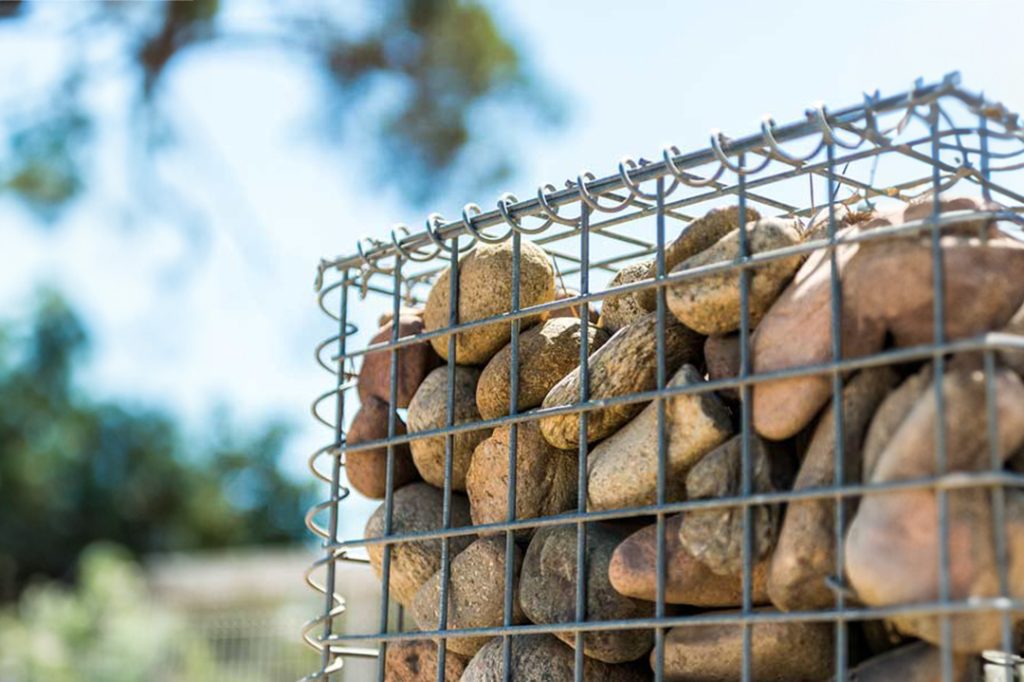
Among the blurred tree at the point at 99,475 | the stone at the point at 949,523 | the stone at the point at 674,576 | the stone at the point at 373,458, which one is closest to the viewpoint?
the stone at the point at 949,523

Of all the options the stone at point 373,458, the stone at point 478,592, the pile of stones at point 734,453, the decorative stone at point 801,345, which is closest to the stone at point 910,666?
the pile of stones at point 734,453

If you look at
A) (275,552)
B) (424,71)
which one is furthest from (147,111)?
(275,552)

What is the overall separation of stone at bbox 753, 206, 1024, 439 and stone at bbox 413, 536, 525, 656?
0.67 feet

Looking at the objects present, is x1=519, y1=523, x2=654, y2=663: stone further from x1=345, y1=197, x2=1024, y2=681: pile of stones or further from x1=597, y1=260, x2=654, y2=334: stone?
x1=597, y1=260, x2=654, y2=334: stone

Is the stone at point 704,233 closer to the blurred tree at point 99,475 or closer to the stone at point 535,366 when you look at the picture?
the stone at point 535,366

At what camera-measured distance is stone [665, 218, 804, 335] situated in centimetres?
68

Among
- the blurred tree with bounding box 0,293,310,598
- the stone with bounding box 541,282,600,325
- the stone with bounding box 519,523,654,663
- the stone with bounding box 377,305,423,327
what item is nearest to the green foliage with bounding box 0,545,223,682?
the blurred tree with bounding box 0,293,310,598

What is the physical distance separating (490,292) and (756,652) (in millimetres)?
287

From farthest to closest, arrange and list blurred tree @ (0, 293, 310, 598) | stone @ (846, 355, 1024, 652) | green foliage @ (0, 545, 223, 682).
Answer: blurred tree @ (0, 293, 310, 598) < green foliage @ (0, 545, 223, 682) < stone @ (846, 355, 1024, 652)

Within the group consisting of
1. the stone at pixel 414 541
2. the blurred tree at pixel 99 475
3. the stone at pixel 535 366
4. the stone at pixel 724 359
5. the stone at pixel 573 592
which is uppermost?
the blurred tree at pixel 99 475

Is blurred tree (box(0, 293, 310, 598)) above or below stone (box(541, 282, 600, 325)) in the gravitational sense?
above

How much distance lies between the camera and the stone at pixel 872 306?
0.60 meters

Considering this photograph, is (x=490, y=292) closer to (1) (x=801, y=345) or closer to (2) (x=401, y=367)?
(2) (x=401, y=367)

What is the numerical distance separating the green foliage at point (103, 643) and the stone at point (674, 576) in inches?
178
